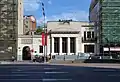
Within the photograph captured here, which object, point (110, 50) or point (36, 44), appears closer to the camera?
point (110, 50)

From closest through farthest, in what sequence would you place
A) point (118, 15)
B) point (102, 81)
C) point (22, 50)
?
point (102, 81) → point (118, 15) → point (22, 50)

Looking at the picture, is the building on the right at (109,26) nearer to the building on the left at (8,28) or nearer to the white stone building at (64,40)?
the white stone building at (64,40)

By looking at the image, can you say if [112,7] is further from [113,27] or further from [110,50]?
[110,50]

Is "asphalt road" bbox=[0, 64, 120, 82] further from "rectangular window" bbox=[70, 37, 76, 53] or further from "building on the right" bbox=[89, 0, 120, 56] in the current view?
"rectangular window" bbox=[70, 37, 76, 53]

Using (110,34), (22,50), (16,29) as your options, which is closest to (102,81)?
(16,29)

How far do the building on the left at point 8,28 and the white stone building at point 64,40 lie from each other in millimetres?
13978

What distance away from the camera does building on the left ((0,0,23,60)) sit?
88062 millimetres

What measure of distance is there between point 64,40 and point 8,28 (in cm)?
2355

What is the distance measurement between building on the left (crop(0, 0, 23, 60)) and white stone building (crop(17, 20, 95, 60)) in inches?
550

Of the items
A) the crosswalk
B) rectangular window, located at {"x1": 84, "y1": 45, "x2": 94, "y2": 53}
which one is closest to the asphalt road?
the crosswalk

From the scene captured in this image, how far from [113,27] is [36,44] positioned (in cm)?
2354

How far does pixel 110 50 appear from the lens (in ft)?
317

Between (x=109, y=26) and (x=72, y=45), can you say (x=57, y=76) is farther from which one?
(x=72, y=45)

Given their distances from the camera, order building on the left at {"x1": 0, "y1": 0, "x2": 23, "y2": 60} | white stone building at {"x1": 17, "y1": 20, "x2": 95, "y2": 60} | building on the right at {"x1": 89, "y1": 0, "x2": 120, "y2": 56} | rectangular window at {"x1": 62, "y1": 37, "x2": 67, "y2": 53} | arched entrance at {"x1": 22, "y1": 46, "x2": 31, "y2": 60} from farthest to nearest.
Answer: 1. rectangular window at {"x1": 62, "y1": 37, "x2": 67, "y2": 53}
2. white stone building at {"x1": 17, "y1": 20, "x2": 95, "y2": 60}
3. arched entrance at {"x1": 22, "y1": 46, "x2": 31, "y2": 60}
4. building on the right at {"x1": 89, "y1": 0, "x2": 120, "y2": 56}
5. building on the left at {"x1": 0, "y1": 0, "x2": 23, "y2": 60}
